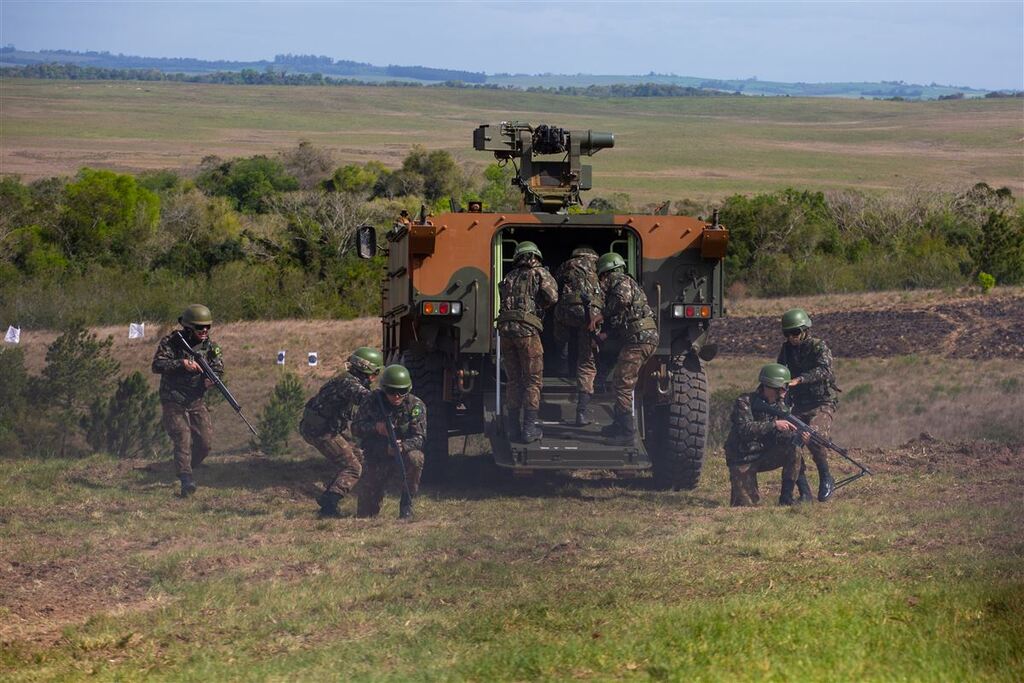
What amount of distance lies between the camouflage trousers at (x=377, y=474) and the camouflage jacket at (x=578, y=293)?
1.61m

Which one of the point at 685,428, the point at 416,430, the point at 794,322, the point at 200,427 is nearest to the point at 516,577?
the point at 416,430

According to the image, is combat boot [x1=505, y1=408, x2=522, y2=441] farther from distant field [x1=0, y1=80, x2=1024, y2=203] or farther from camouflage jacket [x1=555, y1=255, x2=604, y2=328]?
distant field [x1=0, y1=80, x2=1024, y2=203]

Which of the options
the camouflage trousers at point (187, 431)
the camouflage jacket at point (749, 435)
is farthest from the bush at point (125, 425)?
the camouflage jacket at point (749, 435)

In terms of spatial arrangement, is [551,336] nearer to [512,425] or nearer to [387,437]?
[512,425]

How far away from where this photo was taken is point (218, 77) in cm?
13062

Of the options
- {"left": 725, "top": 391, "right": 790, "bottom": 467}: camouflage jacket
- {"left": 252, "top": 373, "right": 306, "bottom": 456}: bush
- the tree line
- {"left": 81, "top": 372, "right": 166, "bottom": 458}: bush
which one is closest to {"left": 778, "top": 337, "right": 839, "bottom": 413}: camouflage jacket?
{"left": 725, "top": 391, "right": 790, "bottom": 467}: camouflage jacket

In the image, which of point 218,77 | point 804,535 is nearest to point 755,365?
point 804,535

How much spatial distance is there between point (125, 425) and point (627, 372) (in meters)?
5.41

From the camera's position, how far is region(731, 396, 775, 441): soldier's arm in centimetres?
1080

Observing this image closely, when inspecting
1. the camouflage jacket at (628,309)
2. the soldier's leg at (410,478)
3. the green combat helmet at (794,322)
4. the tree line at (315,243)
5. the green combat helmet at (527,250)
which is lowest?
the tree line at (315,243)

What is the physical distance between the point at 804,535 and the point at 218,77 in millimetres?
127324

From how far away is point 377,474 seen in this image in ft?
34.3

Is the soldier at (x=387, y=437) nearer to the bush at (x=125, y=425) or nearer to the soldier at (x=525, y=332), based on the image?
the soldier at (x=525, y=332)

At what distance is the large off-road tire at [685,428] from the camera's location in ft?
37.9
